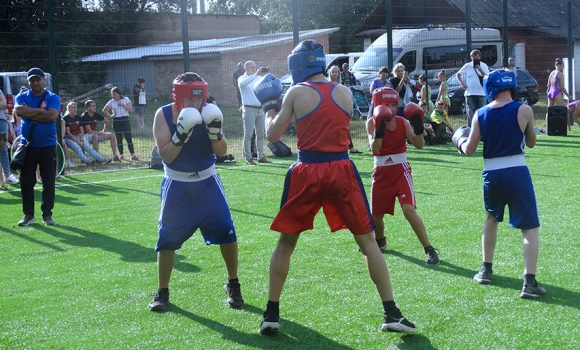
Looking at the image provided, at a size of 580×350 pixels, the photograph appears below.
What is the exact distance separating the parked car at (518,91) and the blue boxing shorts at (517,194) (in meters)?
15.6

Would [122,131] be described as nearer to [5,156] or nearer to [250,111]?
[250,111]

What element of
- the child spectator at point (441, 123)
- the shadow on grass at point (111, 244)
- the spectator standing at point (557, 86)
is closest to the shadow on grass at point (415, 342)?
the shadow on grass at point (111, 244)

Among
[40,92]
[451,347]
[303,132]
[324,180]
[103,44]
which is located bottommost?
[451,347]

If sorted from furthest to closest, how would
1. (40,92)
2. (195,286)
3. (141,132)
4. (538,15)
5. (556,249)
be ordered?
(538,15)
(141,132)
(40,92)
(556,249)
(195,286)

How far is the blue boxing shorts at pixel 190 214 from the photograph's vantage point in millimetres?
4961

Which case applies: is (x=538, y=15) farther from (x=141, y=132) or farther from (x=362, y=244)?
(x=362, y=244)

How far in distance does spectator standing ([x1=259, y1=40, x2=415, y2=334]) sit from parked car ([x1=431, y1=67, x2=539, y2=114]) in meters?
16.5

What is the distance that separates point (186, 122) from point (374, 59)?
1629 centimetres

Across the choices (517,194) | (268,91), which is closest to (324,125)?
(268,91)

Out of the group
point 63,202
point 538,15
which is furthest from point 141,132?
point 538,15

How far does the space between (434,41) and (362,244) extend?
54.7 feet

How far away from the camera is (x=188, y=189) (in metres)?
5.01

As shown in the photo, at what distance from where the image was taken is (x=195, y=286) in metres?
5.68

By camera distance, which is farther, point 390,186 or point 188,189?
point 390,186
